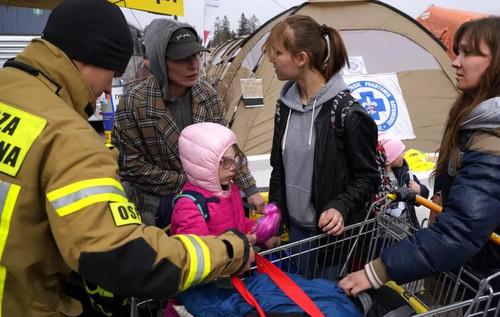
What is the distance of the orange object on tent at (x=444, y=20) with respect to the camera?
1014cm

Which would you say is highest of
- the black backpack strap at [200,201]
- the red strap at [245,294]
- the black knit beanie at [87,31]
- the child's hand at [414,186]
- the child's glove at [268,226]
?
the black knit beanie at [87,31]

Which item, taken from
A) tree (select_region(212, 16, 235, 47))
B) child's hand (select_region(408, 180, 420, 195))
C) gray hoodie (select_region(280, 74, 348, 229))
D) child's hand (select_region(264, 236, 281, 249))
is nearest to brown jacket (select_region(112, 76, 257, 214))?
gray hoodie (select_region(280, 74, 348, 229))

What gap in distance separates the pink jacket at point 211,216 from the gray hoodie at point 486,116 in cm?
115

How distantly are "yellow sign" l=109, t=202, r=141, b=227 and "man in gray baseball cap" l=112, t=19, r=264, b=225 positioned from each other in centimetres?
124

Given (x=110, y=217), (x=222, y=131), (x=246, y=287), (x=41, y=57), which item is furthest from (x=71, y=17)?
(x=246, y=287)

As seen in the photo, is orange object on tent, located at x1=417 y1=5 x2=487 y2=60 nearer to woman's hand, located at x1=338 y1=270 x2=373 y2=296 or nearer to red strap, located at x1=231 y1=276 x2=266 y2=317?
woman's hand, located at x1=338 y1=270 x2=373 y2=296

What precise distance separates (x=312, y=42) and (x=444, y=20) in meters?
10.2

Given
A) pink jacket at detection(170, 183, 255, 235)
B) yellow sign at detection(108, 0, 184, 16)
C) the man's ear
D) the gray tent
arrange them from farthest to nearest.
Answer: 1. yellow sign at detection(108, 0, 184, 16)
2. the gray tent
3. the man's ear
4. pink jacket at detection(170, 183, 255, 235)

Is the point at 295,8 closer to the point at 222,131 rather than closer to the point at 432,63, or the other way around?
the point at 432,63

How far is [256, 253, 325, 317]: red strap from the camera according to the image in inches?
52.9

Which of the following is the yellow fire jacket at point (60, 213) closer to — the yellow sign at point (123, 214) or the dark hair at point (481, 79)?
the yellow sign at point (123, 214)

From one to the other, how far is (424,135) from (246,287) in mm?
4503

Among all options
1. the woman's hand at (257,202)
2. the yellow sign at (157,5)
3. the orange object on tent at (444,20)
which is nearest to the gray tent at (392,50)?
the yellow sign at (157,5)

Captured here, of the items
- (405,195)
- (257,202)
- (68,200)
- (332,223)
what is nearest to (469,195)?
(405,195)
